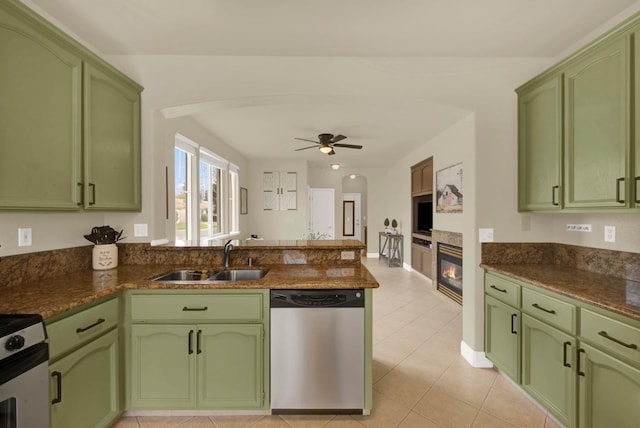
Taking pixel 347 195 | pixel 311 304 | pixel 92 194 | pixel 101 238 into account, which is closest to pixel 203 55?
pixel 92 194

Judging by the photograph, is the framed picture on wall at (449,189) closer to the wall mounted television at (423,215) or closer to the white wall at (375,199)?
the wall mounted television at (423,215)

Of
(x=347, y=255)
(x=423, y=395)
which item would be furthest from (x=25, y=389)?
(x=423, y=395)

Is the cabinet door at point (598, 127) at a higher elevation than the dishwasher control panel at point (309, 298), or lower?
higher

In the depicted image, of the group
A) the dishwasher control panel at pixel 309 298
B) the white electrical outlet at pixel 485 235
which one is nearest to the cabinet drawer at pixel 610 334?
the white electrical outlet at pixel 485 235

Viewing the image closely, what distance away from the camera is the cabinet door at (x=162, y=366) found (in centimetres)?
181

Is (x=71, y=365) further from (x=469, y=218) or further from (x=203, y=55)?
(x=469, y=218)

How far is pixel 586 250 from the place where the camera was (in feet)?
7.11

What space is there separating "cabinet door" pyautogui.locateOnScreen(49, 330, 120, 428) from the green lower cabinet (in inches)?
4.8

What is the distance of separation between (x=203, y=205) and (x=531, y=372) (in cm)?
442

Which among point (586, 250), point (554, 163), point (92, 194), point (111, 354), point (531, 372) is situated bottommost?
point (531, 372)

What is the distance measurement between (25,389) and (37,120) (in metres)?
1.32

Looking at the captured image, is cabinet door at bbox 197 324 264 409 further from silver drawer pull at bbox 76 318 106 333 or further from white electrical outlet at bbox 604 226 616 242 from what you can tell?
white electrical outlet at bbox 604 226 616 242

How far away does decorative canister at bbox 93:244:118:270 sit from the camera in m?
2.20

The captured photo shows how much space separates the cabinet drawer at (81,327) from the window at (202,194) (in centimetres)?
204
